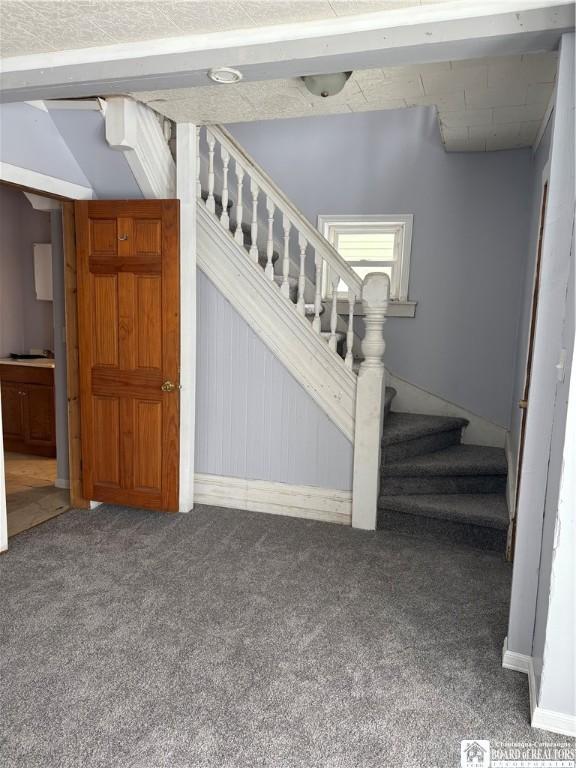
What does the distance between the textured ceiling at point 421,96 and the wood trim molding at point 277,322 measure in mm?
701

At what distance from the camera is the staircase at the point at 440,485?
347cm

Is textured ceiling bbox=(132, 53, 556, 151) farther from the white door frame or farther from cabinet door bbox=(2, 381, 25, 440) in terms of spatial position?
cabinet door bbox=(2, 381, 25, 440)

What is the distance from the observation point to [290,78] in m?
2.66

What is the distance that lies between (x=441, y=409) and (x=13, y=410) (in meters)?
4.01

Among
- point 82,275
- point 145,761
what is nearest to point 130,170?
point 82,275

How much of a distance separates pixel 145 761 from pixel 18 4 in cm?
265

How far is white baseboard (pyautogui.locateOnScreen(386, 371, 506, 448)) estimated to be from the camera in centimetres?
446

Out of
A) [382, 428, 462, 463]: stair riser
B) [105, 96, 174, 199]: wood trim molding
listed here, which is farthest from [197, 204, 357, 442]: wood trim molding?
[382, 428, 462, 463]: stair riser

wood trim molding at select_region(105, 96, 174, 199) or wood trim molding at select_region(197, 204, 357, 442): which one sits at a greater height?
wood trim molding at select_region(105, 96, 174, 199)

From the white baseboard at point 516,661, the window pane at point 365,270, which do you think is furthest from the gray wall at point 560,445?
the window pane at point 365,270

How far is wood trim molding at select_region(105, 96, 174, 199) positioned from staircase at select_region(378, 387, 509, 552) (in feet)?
7.56

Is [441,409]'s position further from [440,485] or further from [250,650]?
[250,650]

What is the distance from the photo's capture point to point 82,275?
12.2ft

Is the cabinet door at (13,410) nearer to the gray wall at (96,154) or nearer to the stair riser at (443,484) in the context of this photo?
the gray wall at (96,154)
